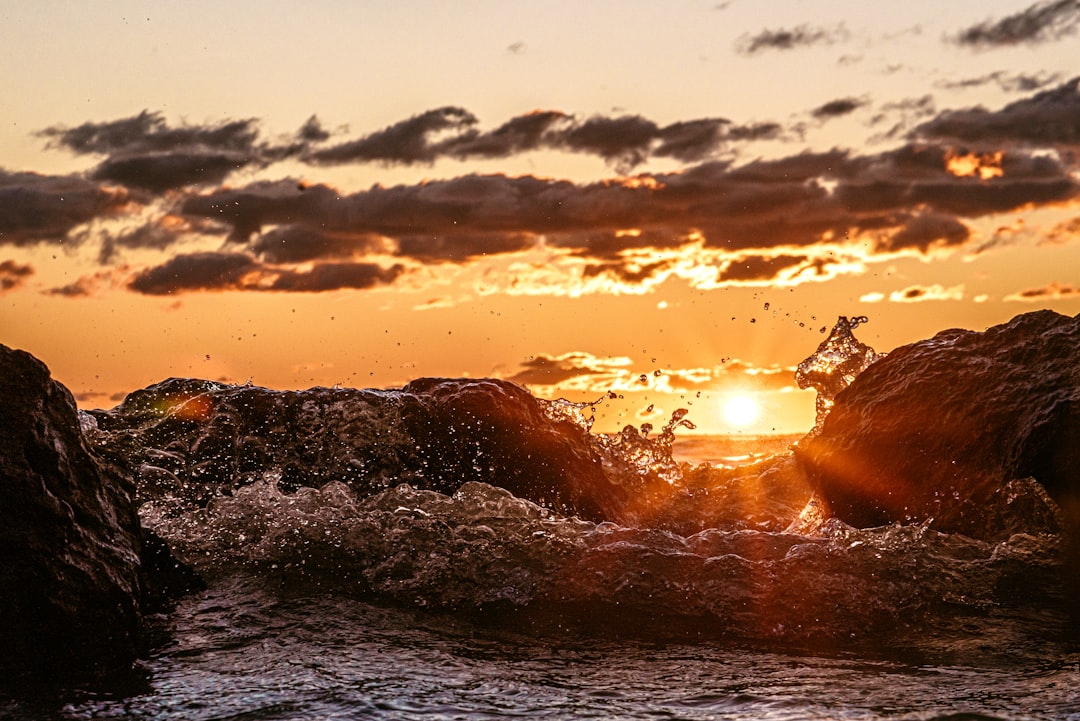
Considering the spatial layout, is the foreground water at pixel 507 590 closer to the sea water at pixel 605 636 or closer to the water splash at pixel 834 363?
the sea water at pixel 605 636

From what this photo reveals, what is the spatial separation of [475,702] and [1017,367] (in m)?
4.62

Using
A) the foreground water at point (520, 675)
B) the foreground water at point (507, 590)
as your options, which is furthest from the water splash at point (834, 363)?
the foreground water at point (520, 675)

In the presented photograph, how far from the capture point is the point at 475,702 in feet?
13.1

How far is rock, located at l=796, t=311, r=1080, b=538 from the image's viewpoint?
6.59m

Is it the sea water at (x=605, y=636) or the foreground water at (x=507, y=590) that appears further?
the foreground water at (x=507, y=590)

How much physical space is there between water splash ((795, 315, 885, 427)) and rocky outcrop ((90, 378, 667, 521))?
219cm

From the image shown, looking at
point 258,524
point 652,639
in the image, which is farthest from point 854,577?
point 258,524

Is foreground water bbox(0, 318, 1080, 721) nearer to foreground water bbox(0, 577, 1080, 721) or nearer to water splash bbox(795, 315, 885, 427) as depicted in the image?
foreground water bbox(0, 577, 1080, 721)

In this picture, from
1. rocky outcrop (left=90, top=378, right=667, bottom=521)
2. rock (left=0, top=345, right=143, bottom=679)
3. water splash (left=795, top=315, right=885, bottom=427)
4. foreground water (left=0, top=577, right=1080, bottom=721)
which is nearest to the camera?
foreground water (left=0, top=577, right=1080, bottom=721)

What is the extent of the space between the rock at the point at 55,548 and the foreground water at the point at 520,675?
275 mm

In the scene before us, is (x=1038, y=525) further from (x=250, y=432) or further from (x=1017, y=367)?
(x=250, y=432)

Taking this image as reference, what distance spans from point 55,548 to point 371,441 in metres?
3.79

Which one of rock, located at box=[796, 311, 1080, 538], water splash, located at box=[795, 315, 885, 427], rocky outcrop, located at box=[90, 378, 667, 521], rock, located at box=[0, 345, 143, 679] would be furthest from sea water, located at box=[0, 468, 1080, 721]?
water splash, located at box=[795, 315, 885, 427]

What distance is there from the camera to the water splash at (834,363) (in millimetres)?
9727
